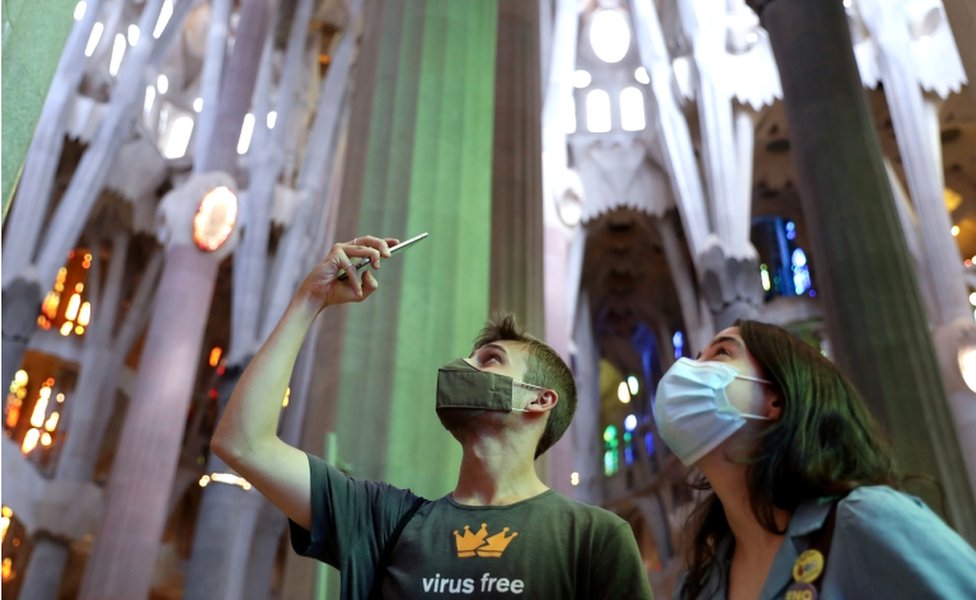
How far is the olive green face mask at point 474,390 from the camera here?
1876 mm

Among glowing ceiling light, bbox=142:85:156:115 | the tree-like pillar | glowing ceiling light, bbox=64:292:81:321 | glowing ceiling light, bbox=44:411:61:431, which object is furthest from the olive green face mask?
glowing ceiling light, bbox=142:85:156:115

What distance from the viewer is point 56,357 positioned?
19.1 meters

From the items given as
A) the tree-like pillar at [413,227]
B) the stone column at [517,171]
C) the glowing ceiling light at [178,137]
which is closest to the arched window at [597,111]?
the glowing ceiling light at [178,137]

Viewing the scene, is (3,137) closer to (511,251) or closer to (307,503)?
(307,503)

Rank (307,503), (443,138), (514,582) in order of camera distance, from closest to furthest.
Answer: (514,582), (307,503), (443,138)

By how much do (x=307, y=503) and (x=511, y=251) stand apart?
4.62 meters

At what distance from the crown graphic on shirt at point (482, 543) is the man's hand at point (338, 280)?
54cm

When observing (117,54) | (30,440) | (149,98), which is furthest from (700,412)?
(149,98)

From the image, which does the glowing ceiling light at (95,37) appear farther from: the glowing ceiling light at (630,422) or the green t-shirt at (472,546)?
the green t-shirt at (472,546)

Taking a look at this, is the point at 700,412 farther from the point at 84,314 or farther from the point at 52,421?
the point at 84,314

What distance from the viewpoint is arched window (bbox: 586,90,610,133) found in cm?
2131

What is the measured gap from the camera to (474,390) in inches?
74.3

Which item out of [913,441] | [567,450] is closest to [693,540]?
[913,441]

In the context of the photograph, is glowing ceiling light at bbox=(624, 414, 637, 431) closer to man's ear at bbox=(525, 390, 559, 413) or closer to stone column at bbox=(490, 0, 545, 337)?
stone column at bbox=(490, 0, 545, 337)
